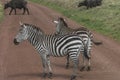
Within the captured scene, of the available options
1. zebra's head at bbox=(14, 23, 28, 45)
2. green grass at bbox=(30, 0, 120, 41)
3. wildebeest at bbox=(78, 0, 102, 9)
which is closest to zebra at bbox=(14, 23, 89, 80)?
zebra's head at bbox=(14, 23, 28, 45)

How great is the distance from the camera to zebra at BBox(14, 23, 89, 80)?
50.9ft

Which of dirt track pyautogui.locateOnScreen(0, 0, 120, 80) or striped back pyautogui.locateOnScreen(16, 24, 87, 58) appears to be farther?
dirt track pyautogui.locateOnScreen(0, 0, 120, 80)

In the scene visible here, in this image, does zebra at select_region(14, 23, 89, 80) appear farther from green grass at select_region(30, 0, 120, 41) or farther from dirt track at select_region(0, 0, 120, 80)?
green grass at select_region(30, 0, 120, 41)

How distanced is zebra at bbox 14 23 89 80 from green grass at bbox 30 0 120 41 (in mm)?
10206

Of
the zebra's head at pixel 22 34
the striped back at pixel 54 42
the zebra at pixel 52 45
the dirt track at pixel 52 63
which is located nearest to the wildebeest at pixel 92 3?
the dirt track at pixel 52 63

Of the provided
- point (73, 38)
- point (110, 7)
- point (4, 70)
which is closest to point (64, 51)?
point (73, 38)

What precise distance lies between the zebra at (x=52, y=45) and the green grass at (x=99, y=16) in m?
10.2

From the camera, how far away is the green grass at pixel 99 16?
29.9 meters

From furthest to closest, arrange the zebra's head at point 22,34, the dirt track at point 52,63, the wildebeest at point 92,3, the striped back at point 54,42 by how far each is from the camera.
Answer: the wildebeest at point 92,3
the dirt track at point 52,63
the zebra's head at point 22,34
the striped back at point 54,42

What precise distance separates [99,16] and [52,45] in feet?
65.7

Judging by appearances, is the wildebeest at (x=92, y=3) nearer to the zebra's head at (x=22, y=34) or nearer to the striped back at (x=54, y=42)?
the striped back at (x=54, y=42)

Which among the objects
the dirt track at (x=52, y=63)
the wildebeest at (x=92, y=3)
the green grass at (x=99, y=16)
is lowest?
the dirt track at (x=52, y=63)

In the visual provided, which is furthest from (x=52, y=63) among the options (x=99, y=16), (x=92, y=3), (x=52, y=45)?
(x=92, y=3)

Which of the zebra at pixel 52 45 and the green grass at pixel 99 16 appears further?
the green grass at pixel 99 16
